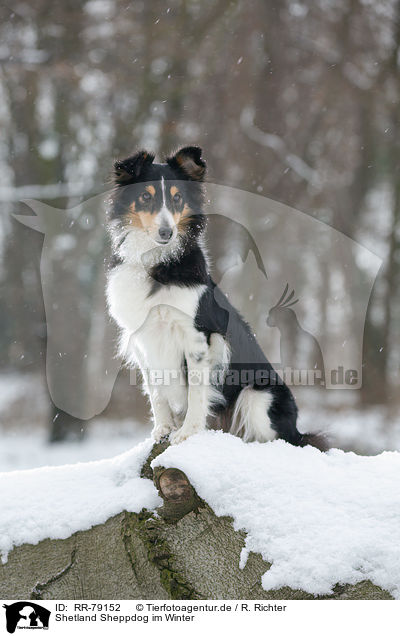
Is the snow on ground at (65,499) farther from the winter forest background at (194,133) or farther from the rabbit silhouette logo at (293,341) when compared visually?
the rabbit silhouette logo at (293,341)

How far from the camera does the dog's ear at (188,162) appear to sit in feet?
12.6

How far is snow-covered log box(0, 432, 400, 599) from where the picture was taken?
2436 mm

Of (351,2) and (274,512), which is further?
(351,2)

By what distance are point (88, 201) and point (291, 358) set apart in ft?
16.6

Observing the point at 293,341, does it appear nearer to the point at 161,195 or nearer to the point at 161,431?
the point at 161,431

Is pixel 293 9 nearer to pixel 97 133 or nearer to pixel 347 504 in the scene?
pixel 97 133

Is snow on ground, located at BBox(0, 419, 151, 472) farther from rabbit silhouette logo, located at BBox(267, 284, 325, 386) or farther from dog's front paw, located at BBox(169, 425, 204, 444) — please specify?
dog's front paw, located at BBox(169, 425, 204, 444)

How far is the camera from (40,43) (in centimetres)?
968

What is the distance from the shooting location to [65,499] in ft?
9.62
